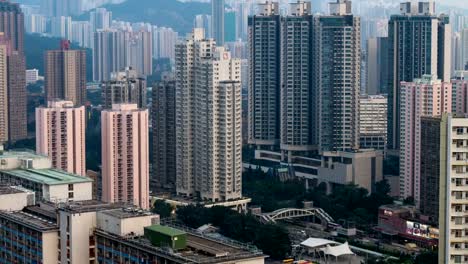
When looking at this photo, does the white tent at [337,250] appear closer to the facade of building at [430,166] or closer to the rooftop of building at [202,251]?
the facade of building at [430,166]

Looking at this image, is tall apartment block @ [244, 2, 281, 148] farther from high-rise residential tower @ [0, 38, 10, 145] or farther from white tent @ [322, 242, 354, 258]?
white tent @ [322, 242, 354, 258]

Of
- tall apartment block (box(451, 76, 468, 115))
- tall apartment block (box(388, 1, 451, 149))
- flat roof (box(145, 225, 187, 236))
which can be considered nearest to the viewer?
flat roof (box(145, 225, 187, 236))

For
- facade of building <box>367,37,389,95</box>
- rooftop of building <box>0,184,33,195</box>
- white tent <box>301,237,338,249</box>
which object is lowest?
white tent <box>301,237,338,249</box>

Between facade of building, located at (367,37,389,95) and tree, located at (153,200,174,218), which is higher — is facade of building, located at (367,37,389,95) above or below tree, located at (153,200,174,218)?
above

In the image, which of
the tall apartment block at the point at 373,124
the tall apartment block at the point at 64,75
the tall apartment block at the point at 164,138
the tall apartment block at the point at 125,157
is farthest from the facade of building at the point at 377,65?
the tall apartment block at the point at 125,157

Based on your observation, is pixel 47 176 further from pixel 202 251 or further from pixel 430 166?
pixel 430 166

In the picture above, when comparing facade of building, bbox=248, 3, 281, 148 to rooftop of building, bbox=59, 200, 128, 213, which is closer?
rooftop of building, bbox=59, 200, 128, 213

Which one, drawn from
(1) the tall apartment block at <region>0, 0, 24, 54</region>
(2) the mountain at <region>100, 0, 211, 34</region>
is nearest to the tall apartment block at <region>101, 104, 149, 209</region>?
(1) the tall apartment block at <region>0, 0, 24, 54</region>
